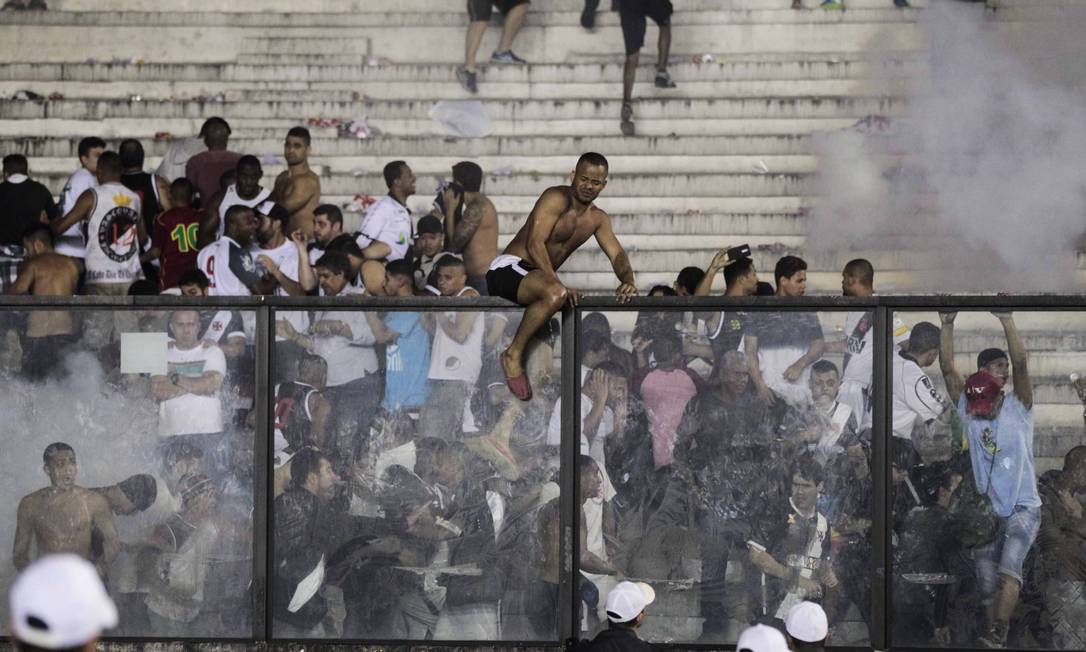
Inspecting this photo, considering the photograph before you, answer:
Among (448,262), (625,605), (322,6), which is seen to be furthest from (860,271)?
(322,6)

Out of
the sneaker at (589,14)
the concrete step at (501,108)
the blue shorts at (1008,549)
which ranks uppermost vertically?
the sneaker at (589,14)

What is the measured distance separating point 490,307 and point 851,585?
2230mm

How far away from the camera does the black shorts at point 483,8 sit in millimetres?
16781

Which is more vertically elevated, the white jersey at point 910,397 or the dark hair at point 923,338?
the dark hair at point 923,338

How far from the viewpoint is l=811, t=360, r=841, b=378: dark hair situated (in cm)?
898

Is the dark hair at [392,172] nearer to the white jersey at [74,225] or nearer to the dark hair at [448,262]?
the dark hair at [448,262]

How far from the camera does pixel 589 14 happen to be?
55.2ft

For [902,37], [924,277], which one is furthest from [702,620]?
[902,37]

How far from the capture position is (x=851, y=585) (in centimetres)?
897

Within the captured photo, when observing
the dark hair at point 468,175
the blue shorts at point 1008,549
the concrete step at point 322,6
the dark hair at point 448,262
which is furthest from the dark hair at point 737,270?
the concrete step at point 322,6

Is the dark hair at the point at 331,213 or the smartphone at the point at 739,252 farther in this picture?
the dark hair at the point at 331,213

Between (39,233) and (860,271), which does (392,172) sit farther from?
(860,271)

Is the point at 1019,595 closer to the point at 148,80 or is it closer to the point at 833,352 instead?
the point at 833,352

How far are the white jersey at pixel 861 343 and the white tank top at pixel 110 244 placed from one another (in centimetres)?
532
